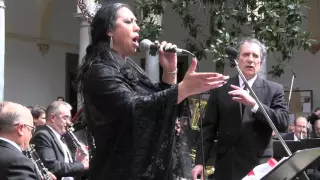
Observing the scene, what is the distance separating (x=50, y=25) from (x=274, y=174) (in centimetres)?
1575

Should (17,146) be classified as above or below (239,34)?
below

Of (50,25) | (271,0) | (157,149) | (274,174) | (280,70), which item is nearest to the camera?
(157,149)

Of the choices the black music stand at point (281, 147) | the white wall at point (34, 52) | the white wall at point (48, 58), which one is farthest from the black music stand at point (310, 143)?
the white wall at point (34, 52)

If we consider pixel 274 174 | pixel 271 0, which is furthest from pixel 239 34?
pixel 274 174

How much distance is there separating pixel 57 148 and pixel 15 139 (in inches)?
81.2

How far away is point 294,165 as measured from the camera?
2.93 meters

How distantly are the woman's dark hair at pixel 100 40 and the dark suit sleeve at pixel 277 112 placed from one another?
169 cm

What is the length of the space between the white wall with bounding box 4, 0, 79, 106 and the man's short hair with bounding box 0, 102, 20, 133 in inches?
502

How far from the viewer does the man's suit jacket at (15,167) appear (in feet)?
11.6

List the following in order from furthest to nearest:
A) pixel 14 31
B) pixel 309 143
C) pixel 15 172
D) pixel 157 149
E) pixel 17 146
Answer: pixel 14 31 < pixel 309 143 < pixel 17 146 < pixel 15 172 < pixel 157 149

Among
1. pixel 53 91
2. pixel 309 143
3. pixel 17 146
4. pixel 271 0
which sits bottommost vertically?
pixel 53 91

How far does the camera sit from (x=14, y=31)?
656 inches

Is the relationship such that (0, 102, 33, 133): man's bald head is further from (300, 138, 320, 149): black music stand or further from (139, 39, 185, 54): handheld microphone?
(300, 138, 320, 149): black music stand

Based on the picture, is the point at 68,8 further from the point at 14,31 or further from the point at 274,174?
the point at 274,174
